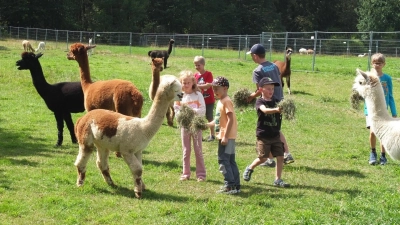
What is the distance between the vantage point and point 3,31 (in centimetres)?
4453

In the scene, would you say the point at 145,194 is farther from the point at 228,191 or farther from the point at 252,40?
the point at 252,40

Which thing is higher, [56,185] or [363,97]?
[363,97]

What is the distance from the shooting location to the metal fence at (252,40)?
80.9 ft

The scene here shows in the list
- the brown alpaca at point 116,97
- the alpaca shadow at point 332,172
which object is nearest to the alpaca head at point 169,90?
the brown alpaca at point 116,97

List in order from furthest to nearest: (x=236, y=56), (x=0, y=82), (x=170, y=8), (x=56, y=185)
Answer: (x=170, y=8)
(x=236, y=56)
(x=0, y=82)
(x=56, y=185)

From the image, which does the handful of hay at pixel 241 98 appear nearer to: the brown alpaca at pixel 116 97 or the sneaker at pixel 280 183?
the sneaker at pixel 280 183

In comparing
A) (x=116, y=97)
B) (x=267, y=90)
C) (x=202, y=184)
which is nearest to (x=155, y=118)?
(x=202, y=184)

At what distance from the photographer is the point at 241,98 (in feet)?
24.4

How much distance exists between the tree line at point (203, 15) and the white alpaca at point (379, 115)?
149 ft

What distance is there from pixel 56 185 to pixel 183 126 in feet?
5.90

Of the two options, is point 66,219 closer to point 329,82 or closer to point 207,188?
point 207,188

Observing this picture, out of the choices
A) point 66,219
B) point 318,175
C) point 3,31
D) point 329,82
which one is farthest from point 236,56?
point 66,219

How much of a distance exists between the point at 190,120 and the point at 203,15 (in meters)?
56.1

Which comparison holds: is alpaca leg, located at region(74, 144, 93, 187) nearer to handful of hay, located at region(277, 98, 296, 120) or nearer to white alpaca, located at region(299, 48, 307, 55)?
handful of hay, located at region(277, 98, 296, 120)
